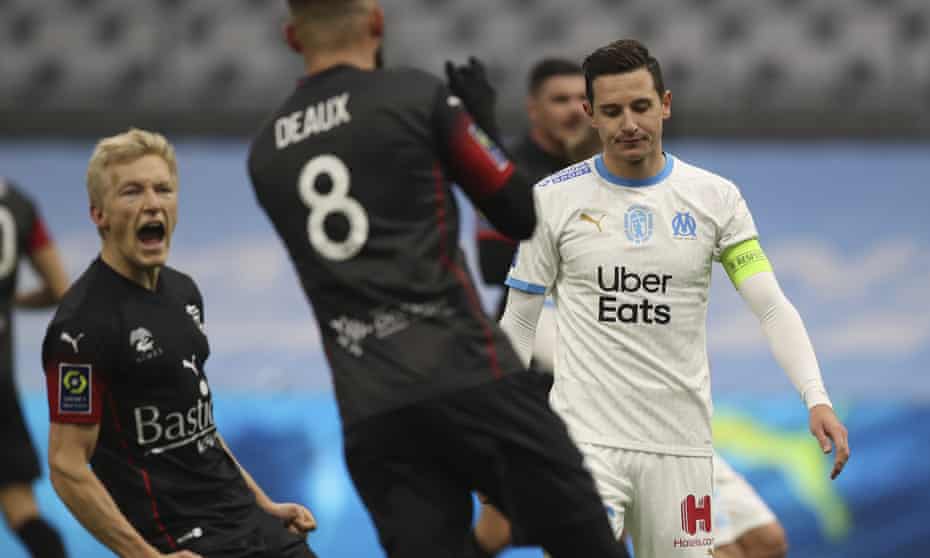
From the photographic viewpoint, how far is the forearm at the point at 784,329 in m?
4.62

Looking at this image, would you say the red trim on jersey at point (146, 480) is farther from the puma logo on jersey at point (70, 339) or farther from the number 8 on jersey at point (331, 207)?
the number 8 on jersey at point (331, 207)

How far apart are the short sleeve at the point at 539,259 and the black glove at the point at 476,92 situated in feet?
3.68

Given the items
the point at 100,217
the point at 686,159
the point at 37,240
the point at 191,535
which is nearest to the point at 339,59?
the point at 100,217

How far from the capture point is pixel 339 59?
143 inches

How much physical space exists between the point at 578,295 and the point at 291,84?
252 inches

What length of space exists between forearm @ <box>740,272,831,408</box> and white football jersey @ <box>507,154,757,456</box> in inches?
6.2

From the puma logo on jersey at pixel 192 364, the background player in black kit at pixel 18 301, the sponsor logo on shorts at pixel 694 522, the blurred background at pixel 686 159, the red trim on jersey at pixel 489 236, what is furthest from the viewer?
the blurred background at pixel 686 159

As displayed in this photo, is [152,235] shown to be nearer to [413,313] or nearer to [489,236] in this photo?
[413,313]

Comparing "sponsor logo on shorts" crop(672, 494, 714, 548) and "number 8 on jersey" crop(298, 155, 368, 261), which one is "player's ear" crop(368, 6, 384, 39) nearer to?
"number 8 on jersey" crop(298, 155, 368, 261)

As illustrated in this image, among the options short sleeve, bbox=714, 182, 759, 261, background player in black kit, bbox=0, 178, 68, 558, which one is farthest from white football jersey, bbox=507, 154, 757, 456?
background player in black kit, bbox=0, 178, 68, 558

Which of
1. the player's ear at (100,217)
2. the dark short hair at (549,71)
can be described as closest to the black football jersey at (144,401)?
the player's ear at (100,217)

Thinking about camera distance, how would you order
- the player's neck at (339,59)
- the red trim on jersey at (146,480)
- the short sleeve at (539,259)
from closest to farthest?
the player's neck at (339,59) < the red trim on jersey at (146,480) < the short sleeve at (539,259)

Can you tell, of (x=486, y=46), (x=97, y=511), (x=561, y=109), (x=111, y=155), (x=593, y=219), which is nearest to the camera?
(x=97, y=511)

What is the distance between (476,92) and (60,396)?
4.69 ft
